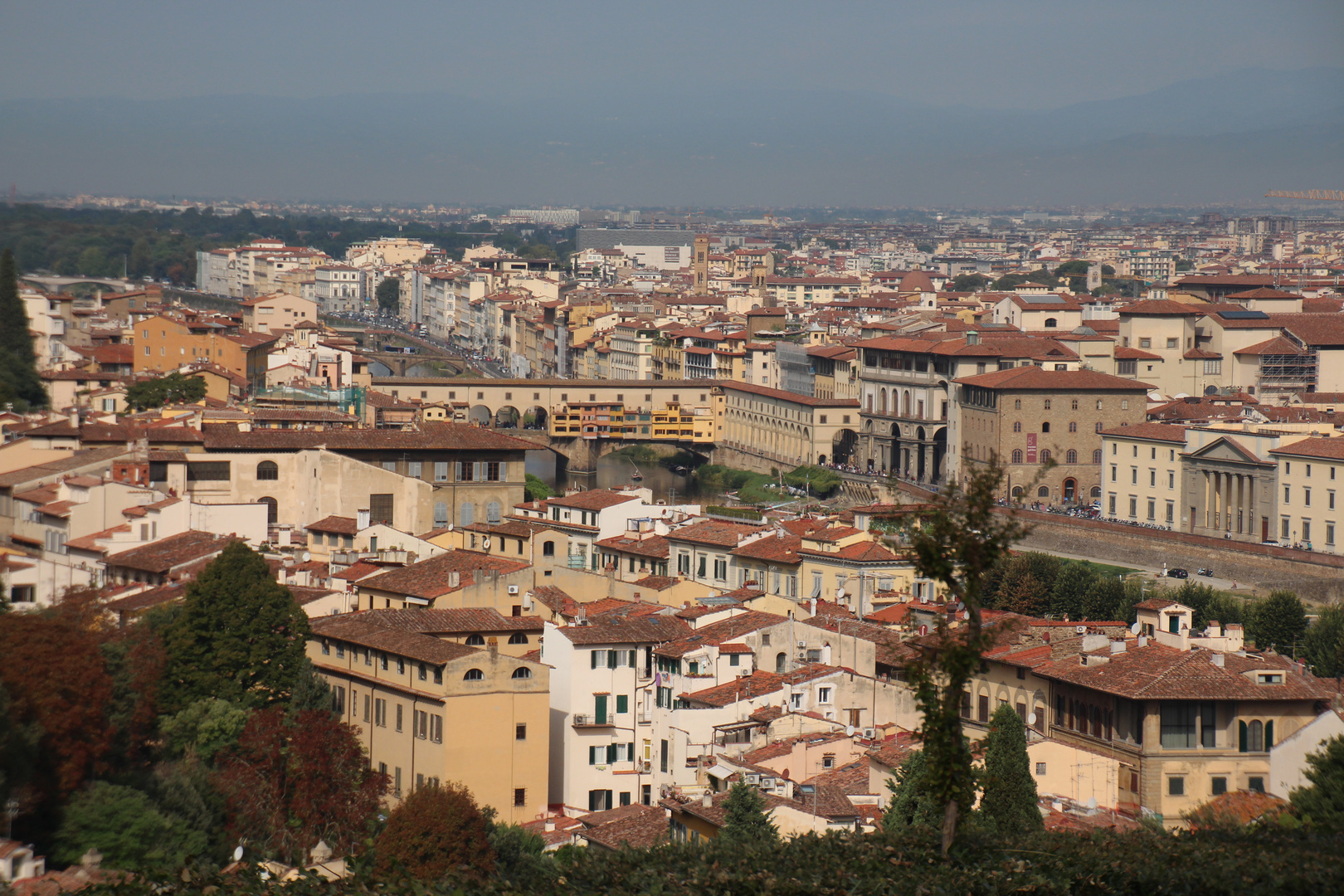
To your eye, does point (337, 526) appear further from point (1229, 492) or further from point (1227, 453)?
point (1229, 492)

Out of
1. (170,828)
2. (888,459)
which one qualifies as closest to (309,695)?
(170,828)

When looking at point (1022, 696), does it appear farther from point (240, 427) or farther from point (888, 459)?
point (888, 459)

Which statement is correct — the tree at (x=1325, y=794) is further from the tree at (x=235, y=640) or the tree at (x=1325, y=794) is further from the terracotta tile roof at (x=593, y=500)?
the terracotta tile roof at (x=593, y=500)

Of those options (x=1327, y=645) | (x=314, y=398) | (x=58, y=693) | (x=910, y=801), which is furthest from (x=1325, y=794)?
(x=314, y=398)

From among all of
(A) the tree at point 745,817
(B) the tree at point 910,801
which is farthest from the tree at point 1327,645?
(A) the tree at point 745,817

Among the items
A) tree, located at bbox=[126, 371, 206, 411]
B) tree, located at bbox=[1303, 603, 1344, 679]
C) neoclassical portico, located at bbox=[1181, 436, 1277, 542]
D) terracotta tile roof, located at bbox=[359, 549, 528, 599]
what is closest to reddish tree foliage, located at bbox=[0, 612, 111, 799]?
terracotta tile roof, located at bbox=[359, 549, 528, 599]

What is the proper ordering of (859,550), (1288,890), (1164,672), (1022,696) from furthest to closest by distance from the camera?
(859,550)
(1022,696)
(1164,672)
(1288,890)
